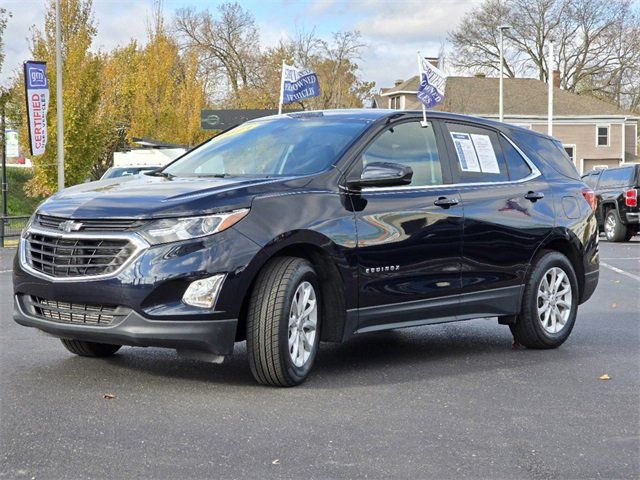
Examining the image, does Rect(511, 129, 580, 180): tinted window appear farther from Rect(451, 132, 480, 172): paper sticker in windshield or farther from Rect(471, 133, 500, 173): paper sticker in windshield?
Rect(451, 132, 480, 172): paper sticker in windshield

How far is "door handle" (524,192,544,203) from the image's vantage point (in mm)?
7934

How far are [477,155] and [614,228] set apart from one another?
56.8ft

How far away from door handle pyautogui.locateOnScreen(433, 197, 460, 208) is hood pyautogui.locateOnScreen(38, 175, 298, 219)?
125 cm

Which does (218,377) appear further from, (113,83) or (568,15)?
(568,15)

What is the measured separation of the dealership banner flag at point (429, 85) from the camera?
395 inches

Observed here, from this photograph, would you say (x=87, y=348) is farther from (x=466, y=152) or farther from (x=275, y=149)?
(x=466, y=152)

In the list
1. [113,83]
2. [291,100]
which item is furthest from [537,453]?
[113,83]

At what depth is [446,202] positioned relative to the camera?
717 centimetres

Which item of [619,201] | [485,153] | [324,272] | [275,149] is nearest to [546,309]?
[485,153]

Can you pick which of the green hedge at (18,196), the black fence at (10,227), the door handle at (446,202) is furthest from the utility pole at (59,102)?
the green hedge at (18,196)

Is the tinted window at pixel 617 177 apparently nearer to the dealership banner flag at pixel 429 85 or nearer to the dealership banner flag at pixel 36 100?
the dealership banner flag at pixel 429 85

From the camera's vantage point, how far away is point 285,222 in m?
6.07

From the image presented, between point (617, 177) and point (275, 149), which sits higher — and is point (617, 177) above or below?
below

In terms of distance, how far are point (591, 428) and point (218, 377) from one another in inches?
92.3
